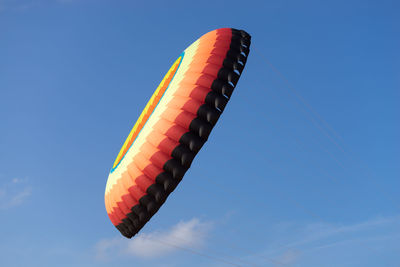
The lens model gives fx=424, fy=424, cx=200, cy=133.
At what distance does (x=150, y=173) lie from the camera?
1658cm

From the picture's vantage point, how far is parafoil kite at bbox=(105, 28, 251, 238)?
16.2 meters

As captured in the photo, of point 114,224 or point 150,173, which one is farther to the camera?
point 114,224

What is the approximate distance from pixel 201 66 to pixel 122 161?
229 inches

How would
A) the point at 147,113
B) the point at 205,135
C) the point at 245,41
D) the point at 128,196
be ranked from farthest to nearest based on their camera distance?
the point at 147,113
the point at 245,41
the point at 128,196
the point at 205,135

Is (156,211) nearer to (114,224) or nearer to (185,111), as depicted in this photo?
(114,224)

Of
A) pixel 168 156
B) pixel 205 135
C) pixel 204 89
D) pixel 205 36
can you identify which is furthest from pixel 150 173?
pixel 205 36

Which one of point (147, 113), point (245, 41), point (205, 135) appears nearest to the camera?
point (205, 135)

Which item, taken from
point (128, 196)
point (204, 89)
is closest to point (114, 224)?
point (128, 196)

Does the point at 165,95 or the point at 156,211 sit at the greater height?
the point at 165,95

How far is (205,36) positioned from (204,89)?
4264 millimetres

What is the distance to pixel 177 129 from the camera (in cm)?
1617

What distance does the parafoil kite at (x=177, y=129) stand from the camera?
16.2 meters

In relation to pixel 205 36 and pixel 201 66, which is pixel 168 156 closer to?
pixel 201 66

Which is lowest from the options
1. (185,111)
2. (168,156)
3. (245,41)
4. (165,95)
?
(168,156)
